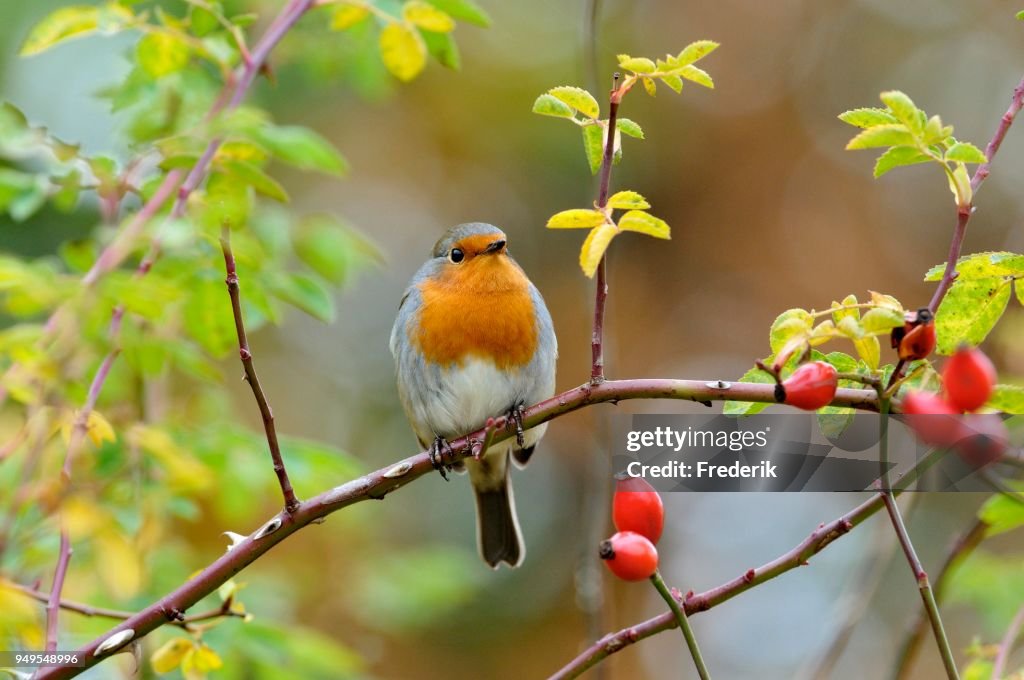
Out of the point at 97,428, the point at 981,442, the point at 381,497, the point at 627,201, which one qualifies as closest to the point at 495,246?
the point at 97,428

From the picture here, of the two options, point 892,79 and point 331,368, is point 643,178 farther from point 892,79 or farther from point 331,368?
point 331,368

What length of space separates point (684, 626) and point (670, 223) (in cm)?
639

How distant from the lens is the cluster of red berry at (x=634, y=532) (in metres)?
1.56

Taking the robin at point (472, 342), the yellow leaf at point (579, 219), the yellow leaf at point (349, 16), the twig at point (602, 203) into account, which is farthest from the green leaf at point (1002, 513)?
the yellow leaf at point (349, 16)

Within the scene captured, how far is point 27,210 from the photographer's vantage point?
258 centimetres

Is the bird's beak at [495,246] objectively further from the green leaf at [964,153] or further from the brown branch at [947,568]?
the green leaf at [964,153]

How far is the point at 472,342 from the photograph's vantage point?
3594 millimetres

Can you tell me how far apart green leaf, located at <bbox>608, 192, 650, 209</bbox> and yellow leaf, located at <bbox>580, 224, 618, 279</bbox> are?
62 millimetres

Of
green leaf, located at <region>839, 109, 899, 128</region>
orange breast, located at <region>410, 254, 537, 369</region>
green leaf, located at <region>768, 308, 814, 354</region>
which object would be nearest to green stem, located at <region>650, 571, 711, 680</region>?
green leaf, located at <region>768, 308, 814, 354</region>

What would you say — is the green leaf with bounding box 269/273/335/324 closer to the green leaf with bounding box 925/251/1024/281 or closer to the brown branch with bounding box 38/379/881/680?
the brown branch with bounding box 38/379/881/680

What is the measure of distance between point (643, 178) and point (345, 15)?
18.0 feet

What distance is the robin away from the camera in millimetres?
3584

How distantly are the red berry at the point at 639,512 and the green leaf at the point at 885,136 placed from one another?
627 mm

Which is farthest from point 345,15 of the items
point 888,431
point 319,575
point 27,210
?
point 319,575
